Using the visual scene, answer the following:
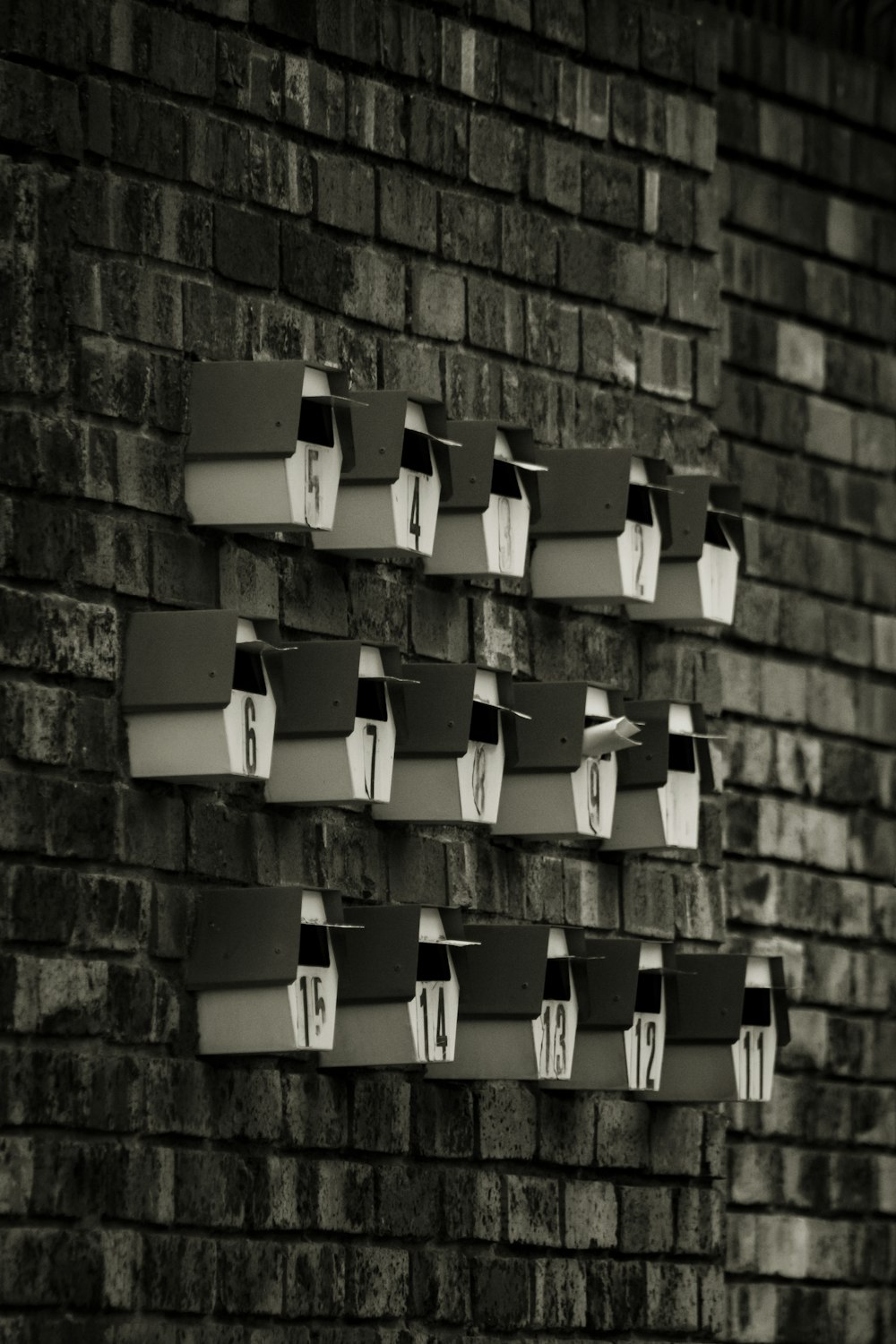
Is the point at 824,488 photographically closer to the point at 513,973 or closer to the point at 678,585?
the point at 678,585

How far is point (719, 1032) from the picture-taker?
8.71 m

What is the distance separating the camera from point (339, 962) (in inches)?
306

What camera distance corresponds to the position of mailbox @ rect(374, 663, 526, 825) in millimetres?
7961

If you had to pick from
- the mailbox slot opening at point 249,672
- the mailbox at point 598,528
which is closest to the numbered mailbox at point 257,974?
the mailbox slot opening at point 249,672

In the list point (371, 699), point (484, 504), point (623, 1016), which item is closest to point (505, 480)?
point (484, 504)

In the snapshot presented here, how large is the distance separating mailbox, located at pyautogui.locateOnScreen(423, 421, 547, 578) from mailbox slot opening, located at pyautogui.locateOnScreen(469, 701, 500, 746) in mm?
371

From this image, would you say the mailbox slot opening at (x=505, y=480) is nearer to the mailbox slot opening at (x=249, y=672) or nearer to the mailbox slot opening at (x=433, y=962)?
the mailbox slot opening at (x=249, y=672)

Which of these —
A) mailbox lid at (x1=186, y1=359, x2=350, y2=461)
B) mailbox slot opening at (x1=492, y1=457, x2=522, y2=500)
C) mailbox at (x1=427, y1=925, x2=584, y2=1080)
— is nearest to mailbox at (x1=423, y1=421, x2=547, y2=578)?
mailbox slot opening at (x1=492, y1=457, x2=522, y2=500)

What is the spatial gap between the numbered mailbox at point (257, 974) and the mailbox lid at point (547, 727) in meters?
0.91

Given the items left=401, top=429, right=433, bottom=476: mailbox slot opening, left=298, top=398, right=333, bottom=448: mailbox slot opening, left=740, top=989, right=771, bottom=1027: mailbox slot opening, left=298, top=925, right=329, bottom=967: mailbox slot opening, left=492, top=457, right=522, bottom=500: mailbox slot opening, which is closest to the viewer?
left=298, top=925, right=329, bottom=967: mailbox slot opening

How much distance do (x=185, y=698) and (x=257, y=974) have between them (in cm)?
67

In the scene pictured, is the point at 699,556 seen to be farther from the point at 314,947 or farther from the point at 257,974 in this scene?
the point at 257,974

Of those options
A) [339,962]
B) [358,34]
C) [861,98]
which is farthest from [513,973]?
[861,98]

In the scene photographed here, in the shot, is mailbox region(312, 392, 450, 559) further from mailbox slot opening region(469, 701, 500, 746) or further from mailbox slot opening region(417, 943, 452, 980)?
mailbox slot opening region(417, 943, 452, 980)
